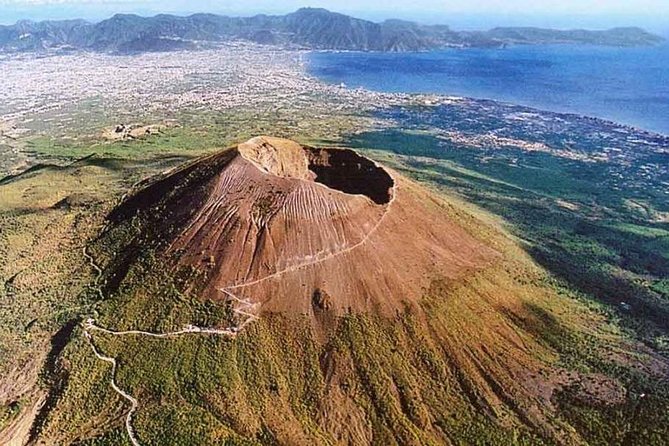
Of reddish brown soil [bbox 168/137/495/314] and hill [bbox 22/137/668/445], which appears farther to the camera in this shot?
reddish brown soil [bbox 168/137/495/314]

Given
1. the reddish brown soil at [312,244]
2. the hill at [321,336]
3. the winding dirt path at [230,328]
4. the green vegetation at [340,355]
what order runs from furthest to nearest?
the reddish brown soil at [312,244] → the winding dirt path at [230,328] → the hill at [321,336] → the green vegetation at [340,355]

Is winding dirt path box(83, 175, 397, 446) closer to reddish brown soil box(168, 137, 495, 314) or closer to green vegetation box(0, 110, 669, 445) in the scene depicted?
reddish brown soil box(168, 137, 495, 314)

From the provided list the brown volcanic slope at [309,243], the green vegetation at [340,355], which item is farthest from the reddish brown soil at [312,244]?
the green vegetation at [340,355]

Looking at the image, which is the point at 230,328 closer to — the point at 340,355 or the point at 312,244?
the point at 340,355

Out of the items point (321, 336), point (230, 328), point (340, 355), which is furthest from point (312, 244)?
point (340, 355)

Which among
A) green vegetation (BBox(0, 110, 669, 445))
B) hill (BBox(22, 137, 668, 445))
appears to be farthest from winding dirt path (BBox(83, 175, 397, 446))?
green vegetation (BBox(0, 110, 669, 445))

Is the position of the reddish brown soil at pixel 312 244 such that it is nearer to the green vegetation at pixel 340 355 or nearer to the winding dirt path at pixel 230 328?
the winding dirt path at pixel 230 328

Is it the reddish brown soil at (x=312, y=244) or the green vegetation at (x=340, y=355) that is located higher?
the reddish brown soil at (x=312, y=244)
